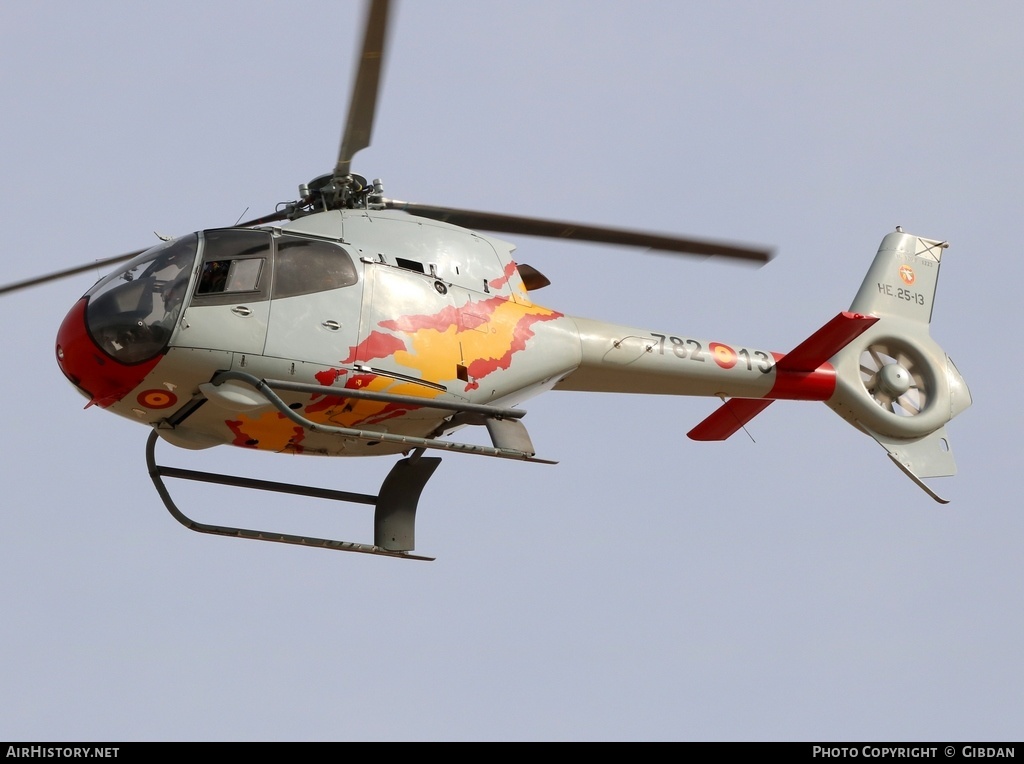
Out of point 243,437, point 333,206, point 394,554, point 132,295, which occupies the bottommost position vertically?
point 394,554

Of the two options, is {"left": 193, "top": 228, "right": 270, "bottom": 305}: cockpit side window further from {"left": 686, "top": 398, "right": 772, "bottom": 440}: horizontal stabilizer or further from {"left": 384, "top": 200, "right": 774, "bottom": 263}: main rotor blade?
{"left": 686, "top": 398, "right": 772, "bottom": 440}: horizontal stabilizer

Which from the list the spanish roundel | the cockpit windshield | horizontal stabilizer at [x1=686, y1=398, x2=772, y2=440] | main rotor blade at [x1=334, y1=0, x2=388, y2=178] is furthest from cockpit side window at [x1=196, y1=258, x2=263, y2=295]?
horizontal stabilizer at [x1=686, y1=398, x2=772, y2=440]

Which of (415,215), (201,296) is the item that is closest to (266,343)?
(201,296)

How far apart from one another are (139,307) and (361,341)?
1.79 m

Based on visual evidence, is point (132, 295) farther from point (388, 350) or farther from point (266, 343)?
point (388, 350)

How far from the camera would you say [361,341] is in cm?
1230

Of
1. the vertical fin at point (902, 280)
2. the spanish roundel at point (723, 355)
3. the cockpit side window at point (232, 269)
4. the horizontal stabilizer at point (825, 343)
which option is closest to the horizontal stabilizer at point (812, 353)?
the horizontal stabilizer at point (825, 343)

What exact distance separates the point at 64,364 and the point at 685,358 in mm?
5812

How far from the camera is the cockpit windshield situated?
1161 cm

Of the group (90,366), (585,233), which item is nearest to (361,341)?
(90,366)

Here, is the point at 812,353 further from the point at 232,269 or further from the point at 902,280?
the point at 232,269

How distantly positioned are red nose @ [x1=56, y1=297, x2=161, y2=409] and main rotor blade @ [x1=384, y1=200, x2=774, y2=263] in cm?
329

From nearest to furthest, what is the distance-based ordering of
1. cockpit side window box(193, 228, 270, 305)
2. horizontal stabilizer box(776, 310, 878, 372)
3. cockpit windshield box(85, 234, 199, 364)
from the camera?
cockpit windshield box(85, 234, 199, 364) < cockpit side window box(193, 228, 270, 305) < horizontal stabilizer box(776, 310, 878, 372)
